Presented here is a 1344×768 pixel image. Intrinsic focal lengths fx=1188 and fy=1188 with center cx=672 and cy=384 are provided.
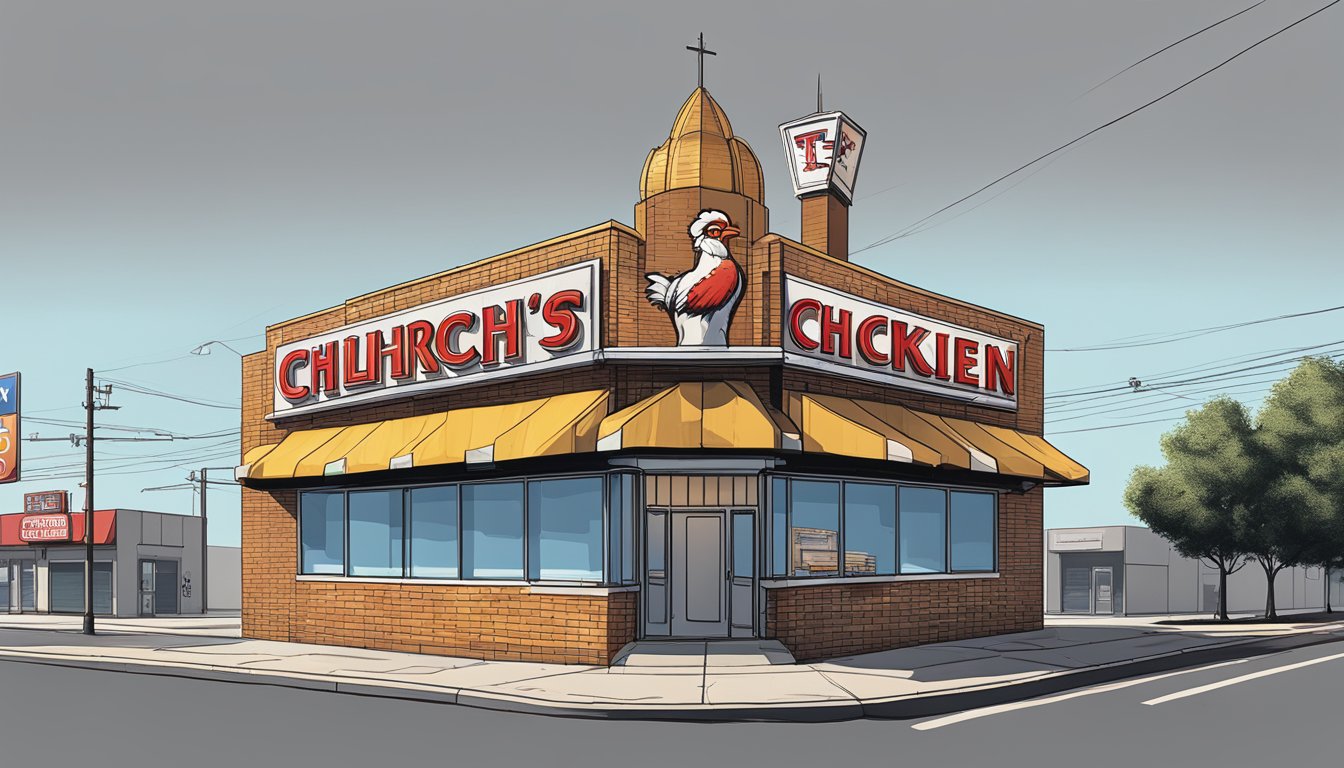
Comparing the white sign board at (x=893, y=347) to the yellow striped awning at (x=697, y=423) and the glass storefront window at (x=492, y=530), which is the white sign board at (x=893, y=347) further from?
the glass storefront window at (x=492, y=530)

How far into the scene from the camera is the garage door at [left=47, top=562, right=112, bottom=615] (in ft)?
160

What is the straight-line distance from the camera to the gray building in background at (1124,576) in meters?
47.0

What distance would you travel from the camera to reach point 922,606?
22.8m

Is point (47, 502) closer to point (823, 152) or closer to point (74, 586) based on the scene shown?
point (74, 586)

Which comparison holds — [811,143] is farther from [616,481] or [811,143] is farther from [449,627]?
[449,627]

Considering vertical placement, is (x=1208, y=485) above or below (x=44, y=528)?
above

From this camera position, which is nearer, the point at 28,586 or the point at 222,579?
the point at 28,586

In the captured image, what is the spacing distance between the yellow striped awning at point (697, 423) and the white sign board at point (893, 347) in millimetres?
1269

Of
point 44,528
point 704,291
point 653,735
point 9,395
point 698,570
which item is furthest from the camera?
point 44,528

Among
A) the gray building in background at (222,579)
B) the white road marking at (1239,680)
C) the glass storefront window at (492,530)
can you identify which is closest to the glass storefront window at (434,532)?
the glass storefront window at (492,530)

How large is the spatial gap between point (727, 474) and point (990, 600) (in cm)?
804

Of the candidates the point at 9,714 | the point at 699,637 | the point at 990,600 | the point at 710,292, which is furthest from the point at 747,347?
the point at 9,714

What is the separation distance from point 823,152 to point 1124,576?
1132 inches

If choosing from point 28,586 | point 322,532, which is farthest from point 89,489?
point 28,586
